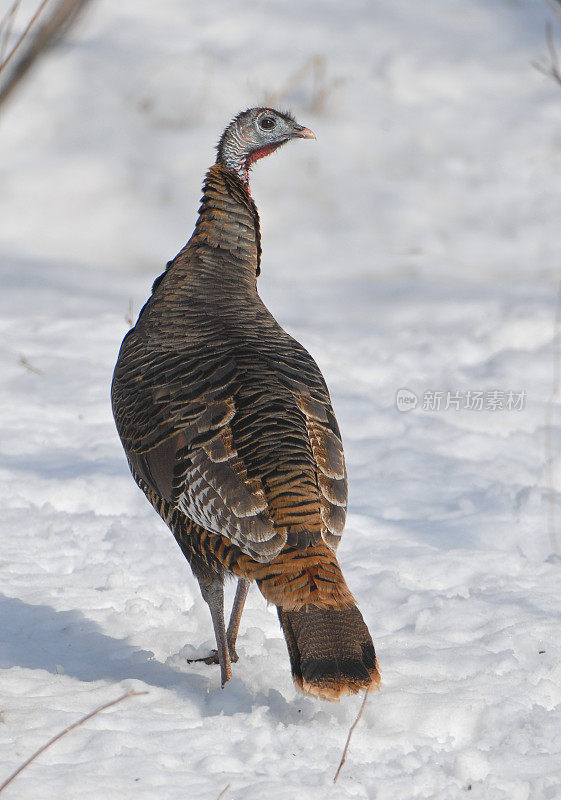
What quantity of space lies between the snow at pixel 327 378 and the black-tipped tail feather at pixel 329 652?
0.24m

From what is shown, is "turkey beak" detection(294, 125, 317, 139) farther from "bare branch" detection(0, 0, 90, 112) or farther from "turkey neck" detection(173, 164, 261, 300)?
"bare branch" detection(0, 0, 90, 112)

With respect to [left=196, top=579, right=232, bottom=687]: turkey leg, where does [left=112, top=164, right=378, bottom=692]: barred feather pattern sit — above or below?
above

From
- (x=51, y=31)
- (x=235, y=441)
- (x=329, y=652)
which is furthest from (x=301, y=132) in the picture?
(x=51, y=31)

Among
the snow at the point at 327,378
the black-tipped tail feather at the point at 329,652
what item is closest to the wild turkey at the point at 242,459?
the black-tipped tail feather at the point at 329,652

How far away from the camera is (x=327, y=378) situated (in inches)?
254

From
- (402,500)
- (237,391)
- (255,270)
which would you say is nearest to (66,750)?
(237,391)

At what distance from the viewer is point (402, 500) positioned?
4949mm

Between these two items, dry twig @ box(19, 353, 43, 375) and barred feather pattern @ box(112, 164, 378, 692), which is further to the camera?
dry twig @ box(19, 353, 43, 375)

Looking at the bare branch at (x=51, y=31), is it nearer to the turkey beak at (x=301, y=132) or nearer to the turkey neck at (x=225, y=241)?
the turkey neck at (x=225, y=241)

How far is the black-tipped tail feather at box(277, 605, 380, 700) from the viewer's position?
8.45 ft

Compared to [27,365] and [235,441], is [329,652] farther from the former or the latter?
[27,365]

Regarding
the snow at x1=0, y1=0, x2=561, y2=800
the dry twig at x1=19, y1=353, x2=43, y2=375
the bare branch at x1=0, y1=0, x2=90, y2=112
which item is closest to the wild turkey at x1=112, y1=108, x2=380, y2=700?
the snow at x1=0, y1=0, x2=561, y2=800

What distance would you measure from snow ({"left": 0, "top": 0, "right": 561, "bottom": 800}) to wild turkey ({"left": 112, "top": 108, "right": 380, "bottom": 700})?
12.9 inches

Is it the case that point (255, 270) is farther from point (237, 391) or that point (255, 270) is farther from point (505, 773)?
point (505, 773)
